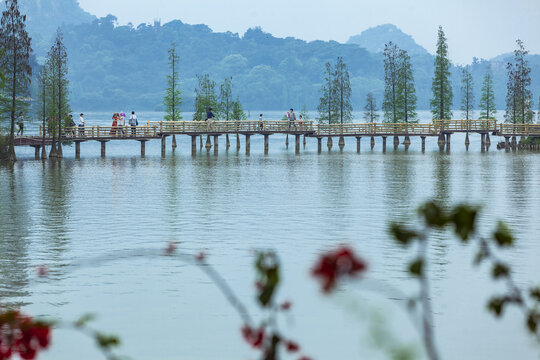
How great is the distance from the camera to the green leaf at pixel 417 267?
4.13 meters

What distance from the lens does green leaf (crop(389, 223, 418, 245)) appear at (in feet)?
13.7

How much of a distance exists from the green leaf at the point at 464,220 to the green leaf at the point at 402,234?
23 centimetres

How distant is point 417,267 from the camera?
4.16m

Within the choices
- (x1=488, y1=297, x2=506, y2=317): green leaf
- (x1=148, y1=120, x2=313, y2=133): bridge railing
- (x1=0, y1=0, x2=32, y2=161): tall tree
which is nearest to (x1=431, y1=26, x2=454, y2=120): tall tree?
(x1=148, y1=120, x2=313, y2=133): bridge railing

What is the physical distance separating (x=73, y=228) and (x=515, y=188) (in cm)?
2154

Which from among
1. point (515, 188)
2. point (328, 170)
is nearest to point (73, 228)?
point (515, 188)

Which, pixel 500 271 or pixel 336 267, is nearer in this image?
pixel 336 267

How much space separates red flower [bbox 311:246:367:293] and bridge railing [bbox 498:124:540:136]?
85.9 m

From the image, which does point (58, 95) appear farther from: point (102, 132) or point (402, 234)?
point (402, 234)

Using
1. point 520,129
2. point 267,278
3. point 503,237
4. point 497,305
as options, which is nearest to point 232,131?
point 520,129

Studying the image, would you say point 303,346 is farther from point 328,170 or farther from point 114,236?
point 328,170

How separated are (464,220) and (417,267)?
34 centimetres

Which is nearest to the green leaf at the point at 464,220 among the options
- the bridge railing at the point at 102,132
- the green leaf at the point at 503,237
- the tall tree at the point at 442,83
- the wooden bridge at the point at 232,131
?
the green leaf at the point at 503,237

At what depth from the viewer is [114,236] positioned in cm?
2367
